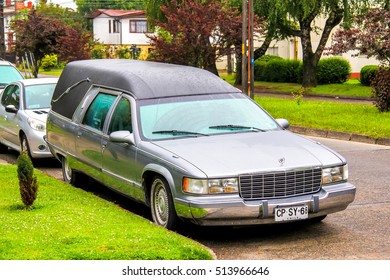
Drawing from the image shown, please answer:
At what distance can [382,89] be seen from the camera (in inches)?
856

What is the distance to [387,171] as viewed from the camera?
13.1 m

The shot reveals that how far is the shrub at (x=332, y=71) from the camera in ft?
146

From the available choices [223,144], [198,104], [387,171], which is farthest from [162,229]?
[387,171]

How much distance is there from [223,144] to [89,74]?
330 centimetres

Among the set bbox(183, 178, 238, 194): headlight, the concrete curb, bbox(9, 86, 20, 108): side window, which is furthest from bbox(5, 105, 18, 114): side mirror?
bbox(183, 178, 238, 194): headlight

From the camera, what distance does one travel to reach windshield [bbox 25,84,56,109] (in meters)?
15.4

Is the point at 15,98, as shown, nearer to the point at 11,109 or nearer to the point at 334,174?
the point at 11,109

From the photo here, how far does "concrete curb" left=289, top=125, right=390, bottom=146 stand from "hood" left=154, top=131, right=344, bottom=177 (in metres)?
8.38

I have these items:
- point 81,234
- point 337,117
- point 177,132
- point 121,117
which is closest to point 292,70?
point 337,117

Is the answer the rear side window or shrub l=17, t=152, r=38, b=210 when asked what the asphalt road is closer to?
shrub l=17, t=152, r=38, b=210

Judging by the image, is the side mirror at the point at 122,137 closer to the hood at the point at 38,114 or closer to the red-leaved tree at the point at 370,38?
the hood at the point at 38,114

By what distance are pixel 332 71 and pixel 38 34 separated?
51.2 feet

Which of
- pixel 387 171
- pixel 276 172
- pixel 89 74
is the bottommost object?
pixel 387 171

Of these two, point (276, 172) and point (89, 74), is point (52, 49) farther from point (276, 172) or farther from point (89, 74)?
point (276, 172)
